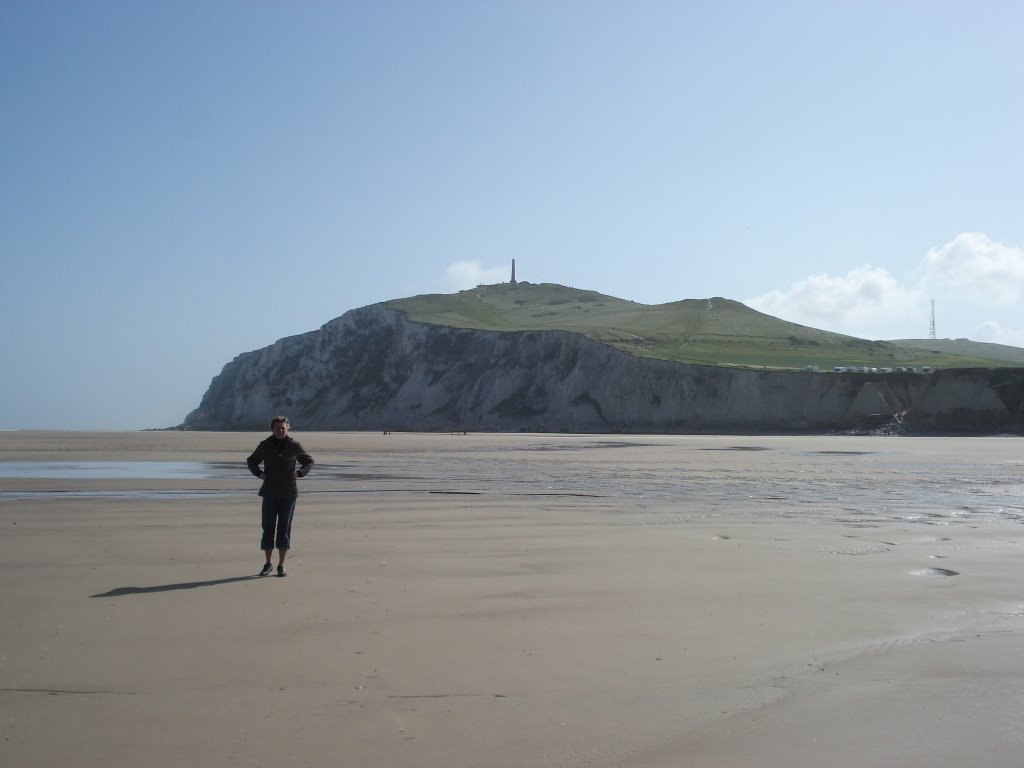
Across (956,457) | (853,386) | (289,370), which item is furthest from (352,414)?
(956,457)

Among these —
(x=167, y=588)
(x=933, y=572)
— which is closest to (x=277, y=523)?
(x=167, y=588)

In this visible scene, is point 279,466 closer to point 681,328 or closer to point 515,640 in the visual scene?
point 515,640

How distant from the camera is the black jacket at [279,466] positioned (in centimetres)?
960

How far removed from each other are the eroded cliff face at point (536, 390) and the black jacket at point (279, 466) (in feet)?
203

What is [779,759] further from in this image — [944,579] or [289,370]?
[289,370]

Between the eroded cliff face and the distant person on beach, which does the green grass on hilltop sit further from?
the distant person on beach

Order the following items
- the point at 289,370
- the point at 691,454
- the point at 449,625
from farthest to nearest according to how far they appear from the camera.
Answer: the point at 289,370 < the point at 691,454 < the point at 449,625

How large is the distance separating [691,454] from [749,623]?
94.4 ft

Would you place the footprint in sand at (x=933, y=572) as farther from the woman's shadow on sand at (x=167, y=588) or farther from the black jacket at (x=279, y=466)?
the woman's shadow on sand at (x=167, y=588)

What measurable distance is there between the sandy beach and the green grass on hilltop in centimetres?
6914

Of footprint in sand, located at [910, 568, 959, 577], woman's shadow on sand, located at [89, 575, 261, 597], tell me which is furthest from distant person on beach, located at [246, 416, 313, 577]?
footprint in sand, located at [910, 568, 959, 577]

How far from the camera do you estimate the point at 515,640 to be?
634 cm

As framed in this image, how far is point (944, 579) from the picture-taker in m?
8.65

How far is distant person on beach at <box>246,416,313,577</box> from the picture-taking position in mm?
9289
